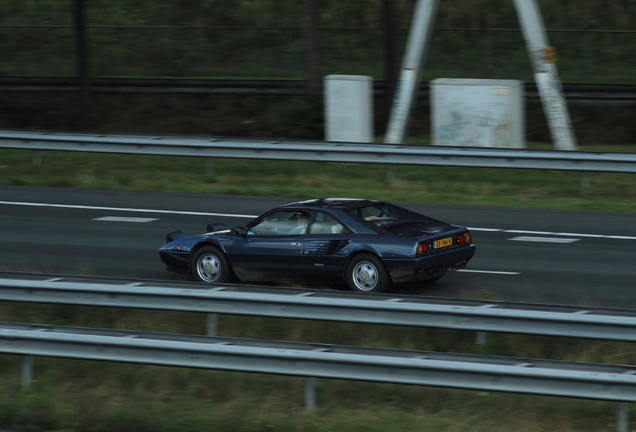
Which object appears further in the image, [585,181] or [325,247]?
[585,181]

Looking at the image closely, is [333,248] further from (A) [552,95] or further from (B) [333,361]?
(A) [552,95]

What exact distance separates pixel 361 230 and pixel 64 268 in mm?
4116

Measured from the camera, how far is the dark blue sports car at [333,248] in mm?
10461

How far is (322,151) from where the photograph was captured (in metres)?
18.0

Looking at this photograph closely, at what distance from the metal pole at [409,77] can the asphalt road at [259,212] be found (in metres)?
3.94

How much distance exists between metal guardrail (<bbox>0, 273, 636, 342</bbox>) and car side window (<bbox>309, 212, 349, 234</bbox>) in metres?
2.28

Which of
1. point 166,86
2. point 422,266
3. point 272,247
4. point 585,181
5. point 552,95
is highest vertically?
point 166,86

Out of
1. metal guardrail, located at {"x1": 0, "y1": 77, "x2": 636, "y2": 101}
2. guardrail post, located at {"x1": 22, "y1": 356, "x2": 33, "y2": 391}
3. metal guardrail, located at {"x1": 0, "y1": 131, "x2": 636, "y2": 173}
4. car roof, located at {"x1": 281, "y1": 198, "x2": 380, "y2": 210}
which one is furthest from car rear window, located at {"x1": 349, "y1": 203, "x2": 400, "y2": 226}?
metal guardrail, located at {"x1": 0, "y1": 77, "x2": 636, "y2": 101}

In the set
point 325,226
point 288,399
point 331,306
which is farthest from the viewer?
point 325,226

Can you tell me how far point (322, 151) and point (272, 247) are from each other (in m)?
7.01

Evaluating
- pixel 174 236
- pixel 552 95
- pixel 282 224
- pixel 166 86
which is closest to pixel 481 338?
pixel 282 224

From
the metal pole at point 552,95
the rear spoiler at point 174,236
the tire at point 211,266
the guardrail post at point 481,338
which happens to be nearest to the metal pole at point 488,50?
the metal pole at point 552,95

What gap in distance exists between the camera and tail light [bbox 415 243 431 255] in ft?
33.9

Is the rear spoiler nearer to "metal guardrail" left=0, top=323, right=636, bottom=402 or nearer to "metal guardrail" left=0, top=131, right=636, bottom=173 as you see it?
"metal guardrail" left=0, top=323, right=636, bottom=402
